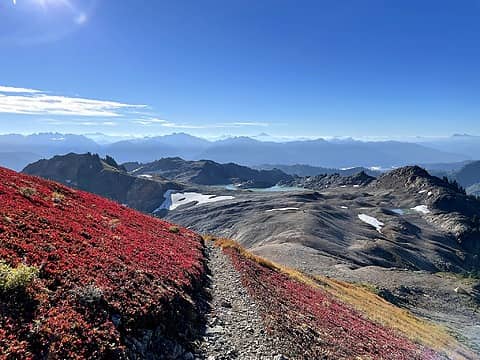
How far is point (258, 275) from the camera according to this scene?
2752 cm

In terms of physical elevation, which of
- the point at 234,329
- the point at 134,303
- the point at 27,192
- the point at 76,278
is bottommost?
the point at 234,329

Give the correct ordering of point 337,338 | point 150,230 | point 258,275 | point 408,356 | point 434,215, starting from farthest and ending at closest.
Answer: point 434,215
point 150,230
point 258,275
point 408,356
point 337,338

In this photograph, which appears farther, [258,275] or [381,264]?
[381,264]

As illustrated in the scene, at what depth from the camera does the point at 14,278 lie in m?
10.4

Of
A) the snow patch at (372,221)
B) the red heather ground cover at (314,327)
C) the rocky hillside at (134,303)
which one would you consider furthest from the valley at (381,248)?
the rocky hillside at (134,303)

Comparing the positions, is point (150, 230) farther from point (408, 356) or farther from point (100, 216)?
point (408, 356)

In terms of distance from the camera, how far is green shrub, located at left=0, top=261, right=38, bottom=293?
10211mm

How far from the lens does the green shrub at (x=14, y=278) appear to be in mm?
10211

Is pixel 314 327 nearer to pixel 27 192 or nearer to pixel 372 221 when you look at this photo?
pixel 27 192

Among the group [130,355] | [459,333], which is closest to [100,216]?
[130,355]

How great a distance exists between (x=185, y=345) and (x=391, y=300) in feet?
171

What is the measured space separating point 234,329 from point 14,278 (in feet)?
29.4

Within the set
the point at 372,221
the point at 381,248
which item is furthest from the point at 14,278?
the point at 372,221

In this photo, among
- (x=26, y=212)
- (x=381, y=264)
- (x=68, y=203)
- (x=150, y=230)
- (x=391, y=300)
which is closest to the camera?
(x=26, y=212)
